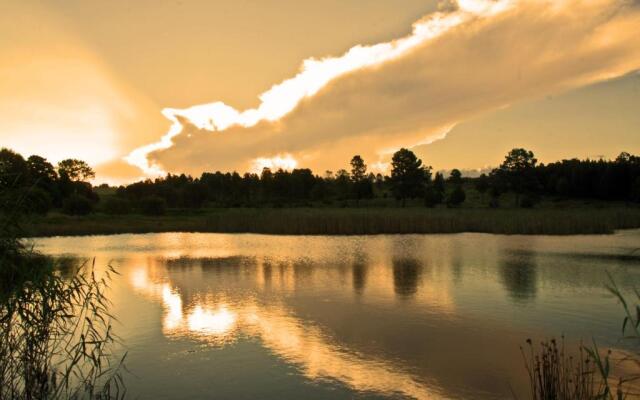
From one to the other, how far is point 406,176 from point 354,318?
70.0m

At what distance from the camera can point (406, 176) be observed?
82.8m

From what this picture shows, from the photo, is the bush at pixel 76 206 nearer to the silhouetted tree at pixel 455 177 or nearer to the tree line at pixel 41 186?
the tree line at pixel 41 186

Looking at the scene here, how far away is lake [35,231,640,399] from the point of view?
9.64 metres

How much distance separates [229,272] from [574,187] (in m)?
78.6

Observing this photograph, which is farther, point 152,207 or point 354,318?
point 152,207

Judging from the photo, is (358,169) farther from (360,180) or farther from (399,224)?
(399,224)

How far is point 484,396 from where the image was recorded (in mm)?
8773

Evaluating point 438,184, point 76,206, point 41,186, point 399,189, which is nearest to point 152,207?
point 76,206

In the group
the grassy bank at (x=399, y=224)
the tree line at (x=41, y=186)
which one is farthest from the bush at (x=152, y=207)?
the grassy bank at (x=399, y=224)

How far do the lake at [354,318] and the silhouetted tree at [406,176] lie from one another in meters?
51.5

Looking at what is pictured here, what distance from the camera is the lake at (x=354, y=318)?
9.64 meters

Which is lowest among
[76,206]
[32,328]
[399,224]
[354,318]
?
[354,318]

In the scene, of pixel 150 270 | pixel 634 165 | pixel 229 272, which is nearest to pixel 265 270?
pixel 229 272

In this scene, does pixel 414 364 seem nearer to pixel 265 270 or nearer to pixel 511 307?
pixel 511 307
